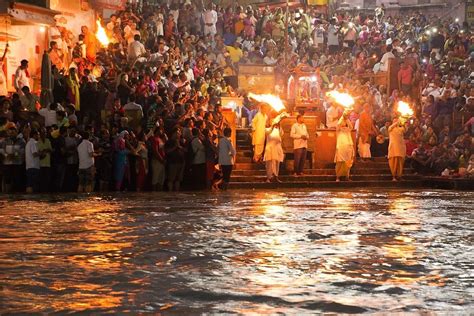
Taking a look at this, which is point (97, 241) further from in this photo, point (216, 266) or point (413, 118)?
point (413, 118)

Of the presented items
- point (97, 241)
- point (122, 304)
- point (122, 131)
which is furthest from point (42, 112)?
point (122, 304)

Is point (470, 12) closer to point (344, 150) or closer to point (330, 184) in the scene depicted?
point (344, 150)

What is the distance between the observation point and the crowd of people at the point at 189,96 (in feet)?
68.0

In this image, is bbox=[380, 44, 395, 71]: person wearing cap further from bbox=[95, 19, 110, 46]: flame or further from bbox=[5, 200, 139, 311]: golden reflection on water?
bbox=[5, 200, 139, 311]: golden reflection on water

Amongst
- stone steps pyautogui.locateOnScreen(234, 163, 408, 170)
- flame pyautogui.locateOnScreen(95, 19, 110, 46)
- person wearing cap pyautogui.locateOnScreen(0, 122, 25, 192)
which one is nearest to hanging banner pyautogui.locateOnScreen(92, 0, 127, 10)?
flame pyautogui.locateOnScreen(95, 19, 110, 46)

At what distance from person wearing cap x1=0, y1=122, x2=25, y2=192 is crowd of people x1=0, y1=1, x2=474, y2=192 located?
0.03 meters

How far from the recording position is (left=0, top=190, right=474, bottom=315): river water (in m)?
7.85

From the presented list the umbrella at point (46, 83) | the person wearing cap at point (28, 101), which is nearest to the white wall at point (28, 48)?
the umbrella at point (46, 83)

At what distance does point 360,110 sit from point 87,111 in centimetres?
914

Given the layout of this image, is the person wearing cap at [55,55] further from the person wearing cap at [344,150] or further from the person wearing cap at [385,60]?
the person wearing cap at [385,60]

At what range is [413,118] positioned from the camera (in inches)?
1103

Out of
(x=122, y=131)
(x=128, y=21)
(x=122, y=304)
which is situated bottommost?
(x=122, y=304)

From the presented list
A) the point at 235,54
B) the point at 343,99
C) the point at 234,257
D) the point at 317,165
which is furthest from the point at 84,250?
the point at 235,54

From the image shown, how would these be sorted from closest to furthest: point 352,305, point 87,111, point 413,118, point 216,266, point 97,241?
1. point 352,305
2. point 216,266
3. point 97,241
4. point 87,111
5. point 413,118
